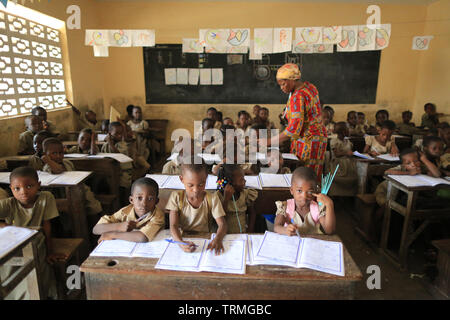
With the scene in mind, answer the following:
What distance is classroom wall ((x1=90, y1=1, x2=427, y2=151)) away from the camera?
5902 mm

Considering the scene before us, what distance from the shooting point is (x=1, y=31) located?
11.5ft

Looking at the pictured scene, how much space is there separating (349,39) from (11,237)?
4360 mm

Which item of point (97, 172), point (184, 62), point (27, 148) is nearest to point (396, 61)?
point (184, 62)

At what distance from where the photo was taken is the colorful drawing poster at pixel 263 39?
14.0 ft

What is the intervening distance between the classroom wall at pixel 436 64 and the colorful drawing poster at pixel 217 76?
4005 millimetres

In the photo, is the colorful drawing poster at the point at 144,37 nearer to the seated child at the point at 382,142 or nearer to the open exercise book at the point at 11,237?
the seated child at the point at 382,142

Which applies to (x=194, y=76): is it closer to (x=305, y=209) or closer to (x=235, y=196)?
Answer: (x=235, y=196)

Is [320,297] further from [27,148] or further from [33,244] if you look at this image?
[27,148]

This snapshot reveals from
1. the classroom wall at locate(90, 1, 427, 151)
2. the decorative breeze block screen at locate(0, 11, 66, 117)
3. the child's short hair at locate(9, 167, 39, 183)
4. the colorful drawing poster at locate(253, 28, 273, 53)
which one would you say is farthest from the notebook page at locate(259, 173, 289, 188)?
the classroom wall at locate(90, 1, 427, 151)

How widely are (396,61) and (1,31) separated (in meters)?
6.61

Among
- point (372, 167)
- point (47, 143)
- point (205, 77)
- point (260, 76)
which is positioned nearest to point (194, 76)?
point (205, 77)

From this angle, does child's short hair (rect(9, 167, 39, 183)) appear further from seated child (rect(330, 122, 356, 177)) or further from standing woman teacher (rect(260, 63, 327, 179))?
seated child (rect(330, 122, 356, 177))

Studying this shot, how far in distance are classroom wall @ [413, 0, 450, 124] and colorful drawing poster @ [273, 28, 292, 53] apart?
3397 millimetres

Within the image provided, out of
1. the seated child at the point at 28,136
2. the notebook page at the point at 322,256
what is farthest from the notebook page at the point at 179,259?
the seated child at the point at 28,136
